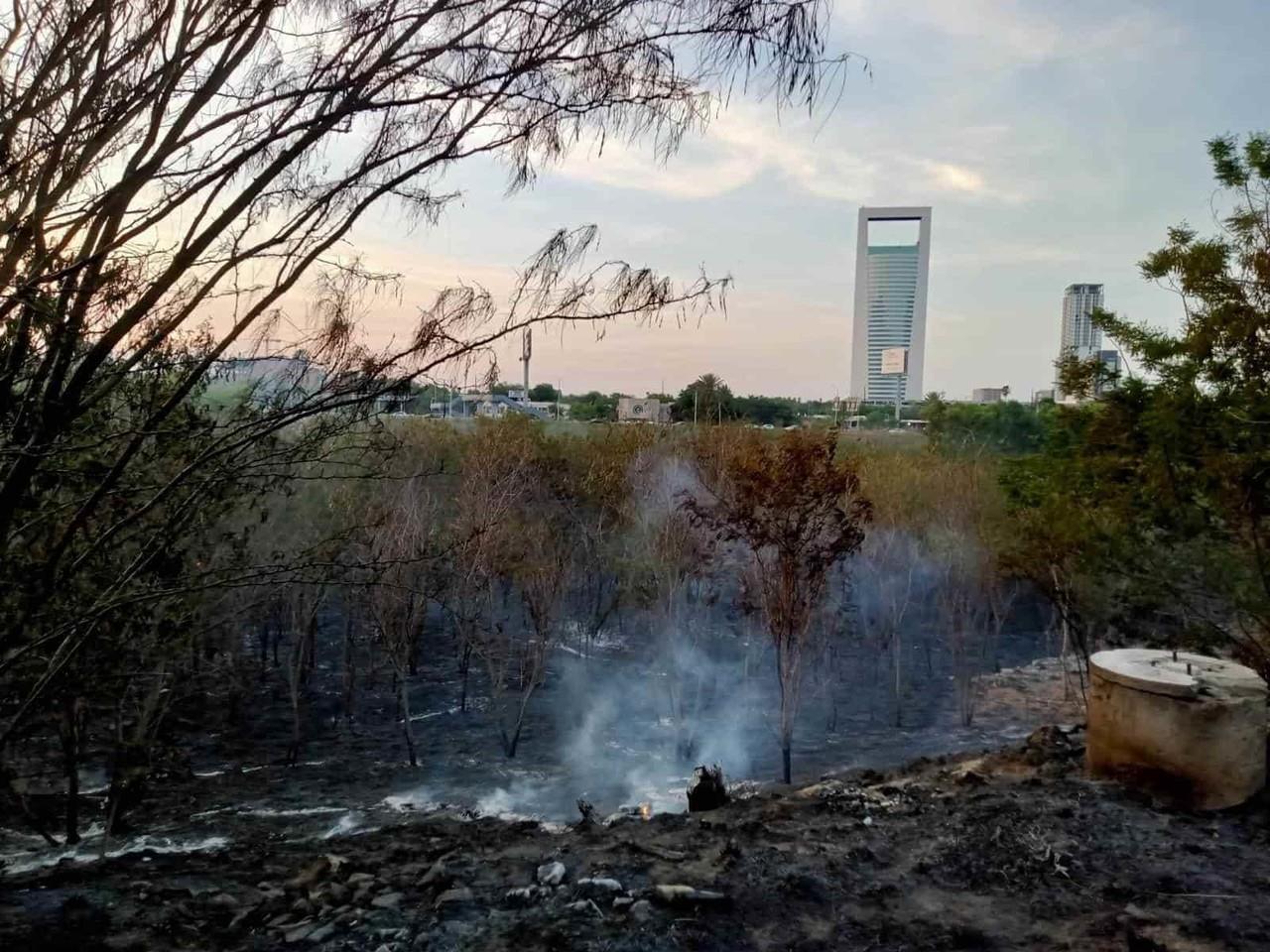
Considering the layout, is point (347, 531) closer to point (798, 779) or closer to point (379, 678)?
point (798, 779)

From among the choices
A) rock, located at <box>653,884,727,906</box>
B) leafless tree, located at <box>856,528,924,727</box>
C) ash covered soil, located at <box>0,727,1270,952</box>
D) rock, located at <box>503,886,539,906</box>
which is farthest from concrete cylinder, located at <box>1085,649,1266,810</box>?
leafless tree, located at <box>856,528,924,727</box>

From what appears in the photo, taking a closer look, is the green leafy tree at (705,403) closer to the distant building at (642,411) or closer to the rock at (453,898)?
the distant building at (642,411)

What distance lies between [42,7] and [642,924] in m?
4.28

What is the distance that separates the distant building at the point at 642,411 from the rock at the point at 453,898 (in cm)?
1538

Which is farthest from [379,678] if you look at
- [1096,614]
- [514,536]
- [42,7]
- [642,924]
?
[42,7]

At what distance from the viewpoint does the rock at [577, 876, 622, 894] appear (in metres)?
4.75

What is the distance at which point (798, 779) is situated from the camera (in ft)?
37.7

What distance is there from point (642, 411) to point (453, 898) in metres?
17.2

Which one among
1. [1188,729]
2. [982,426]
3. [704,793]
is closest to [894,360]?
[982,426]

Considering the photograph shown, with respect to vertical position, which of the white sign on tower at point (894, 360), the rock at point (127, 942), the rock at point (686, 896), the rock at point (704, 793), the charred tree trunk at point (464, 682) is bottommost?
the charred tree trunk at point (464, 682)

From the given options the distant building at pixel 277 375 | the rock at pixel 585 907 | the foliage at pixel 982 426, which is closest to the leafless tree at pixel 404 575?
the rock at pixel 585 907

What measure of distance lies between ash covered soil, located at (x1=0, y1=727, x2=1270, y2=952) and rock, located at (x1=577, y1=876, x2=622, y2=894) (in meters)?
0.01

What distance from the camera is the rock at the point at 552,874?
4.96 m

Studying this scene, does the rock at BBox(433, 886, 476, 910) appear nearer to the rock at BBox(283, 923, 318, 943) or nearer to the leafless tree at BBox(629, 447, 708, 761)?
the rock at BBox(283, 923, 318, 943)
